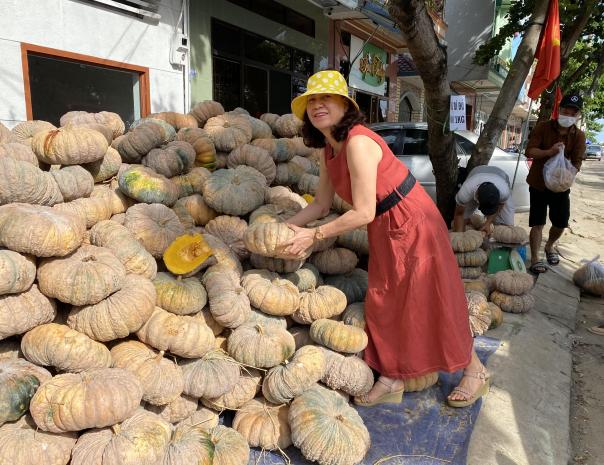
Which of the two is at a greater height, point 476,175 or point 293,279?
point 476,175

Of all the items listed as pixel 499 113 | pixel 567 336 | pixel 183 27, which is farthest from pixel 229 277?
pixel 183 27

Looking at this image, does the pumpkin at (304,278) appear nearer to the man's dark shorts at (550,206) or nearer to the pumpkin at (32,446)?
the pumpkin at (32,446)

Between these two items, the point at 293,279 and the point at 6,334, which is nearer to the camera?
the point at 6,334

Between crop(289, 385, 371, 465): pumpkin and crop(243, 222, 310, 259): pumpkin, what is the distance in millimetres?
937

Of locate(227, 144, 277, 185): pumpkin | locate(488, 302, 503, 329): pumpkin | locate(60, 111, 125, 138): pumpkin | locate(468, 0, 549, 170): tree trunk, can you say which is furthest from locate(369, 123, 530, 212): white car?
locate(60, 111, 125, 138): pumpkin

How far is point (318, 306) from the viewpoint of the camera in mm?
3377

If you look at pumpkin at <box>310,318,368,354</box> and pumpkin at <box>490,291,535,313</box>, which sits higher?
pumpkin at <box>310,318,368,354</box>

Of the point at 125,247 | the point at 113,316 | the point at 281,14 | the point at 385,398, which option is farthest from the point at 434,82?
the point at 281,14

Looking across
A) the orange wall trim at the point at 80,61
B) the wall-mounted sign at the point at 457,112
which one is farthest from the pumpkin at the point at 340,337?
the orange wall trim at the point at 80,61

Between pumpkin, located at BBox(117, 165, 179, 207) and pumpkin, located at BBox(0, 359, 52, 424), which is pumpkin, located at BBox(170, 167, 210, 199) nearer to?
pumpkin, located at BBox(117, 165, 179, 207)

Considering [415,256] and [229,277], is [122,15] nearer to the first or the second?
[229,277]

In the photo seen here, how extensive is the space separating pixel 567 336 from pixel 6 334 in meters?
4.98

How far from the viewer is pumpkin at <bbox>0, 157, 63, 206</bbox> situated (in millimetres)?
2871

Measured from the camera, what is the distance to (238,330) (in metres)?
3.10
